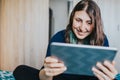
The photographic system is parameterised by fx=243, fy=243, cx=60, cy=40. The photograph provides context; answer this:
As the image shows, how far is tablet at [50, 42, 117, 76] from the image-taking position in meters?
0.91

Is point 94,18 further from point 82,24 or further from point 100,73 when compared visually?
point 100,73

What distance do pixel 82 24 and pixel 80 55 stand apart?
274 millimetres

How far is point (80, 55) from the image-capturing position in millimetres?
939

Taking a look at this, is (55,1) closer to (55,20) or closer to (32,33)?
(55,20)

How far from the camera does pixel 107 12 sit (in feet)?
8.71

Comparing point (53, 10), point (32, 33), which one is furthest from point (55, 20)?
point (32, 33)

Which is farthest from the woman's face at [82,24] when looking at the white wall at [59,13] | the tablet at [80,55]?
the white wall at [59,13]

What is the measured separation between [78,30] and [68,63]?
263 mm

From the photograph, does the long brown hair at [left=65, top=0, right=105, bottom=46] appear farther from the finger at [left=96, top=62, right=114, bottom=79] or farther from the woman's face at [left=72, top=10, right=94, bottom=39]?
the finger at [left=96, top=62, right=114, bottom=79]

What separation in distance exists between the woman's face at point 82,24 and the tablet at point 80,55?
25cm

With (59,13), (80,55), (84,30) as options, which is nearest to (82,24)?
(84,30)

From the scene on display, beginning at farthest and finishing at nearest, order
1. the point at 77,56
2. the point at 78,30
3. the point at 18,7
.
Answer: the point at 18,7, the point at 78,30, the point at 77,56

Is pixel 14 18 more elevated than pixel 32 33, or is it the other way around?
pixel 14 18

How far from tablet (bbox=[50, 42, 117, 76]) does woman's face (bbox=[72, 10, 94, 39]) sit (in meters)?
0.25
